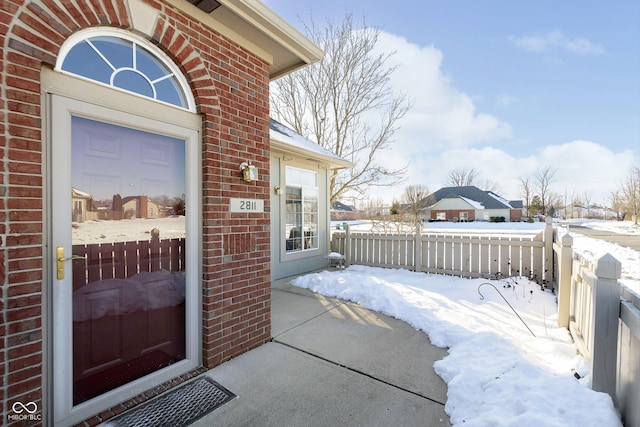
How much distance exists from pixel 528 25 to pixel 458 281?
22.9ft

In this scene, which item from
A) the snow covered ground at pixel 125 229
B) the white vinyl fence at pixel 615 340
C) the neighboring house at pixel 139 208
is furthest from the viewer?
the neighboring house at pixel 139 208

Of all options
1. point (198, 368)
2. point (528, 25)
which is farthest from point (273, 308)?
point (528, 25)

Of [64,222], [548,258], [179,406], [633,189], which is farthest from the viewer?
[633,189]

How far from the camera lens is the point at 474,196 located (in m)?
44.3

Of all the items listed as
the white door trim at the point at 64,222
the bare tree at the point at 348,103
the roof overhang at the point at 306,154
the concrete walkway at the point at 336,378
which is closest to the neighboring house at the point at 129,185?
the white door trim at the point at 64,222

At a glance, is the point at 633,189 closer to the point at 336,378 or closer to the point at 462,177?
the point at 462,177

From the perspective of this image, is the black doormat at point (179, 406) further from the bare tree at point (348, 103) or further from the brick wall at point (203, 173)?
the bare tree at point (348, 103)

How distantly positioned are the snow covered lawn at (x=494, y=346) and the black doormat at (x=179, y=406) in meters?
1.90

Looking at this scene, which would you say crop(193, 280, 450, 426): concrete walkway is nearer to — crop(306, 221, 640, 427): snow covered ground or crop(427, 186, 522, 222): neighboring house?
crop(306, 221, 640, 427): snow covered ground

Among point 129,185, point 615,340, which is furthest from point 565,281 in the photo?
point 129,185

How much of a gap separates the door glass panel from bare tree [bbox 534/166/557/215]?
50632mm

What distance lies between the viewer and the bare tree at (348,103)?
40.7ft

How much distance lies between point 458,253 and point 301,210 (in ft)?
12.8

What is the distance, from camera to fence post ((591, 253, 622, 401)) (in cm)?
196
